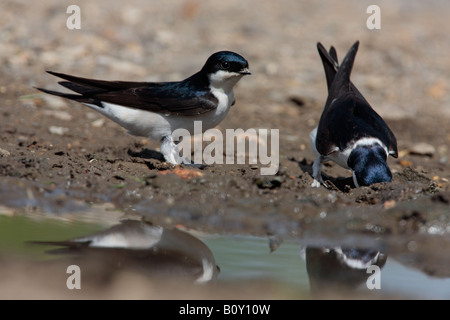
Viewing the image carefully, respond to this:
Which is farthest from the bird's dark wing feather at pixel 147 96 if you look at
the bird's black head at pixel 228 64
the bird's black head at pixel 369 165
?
the bird's black head at pixel 369 165

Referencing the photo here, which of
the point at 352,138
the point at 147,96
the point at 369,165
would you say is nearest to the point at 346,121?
the point at 352,138

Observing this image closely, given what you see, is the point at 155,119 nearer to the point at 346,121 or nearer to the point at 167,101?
the point at 167,101

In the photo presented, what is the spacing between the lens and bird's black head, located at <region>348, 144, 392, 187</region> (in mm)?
4973

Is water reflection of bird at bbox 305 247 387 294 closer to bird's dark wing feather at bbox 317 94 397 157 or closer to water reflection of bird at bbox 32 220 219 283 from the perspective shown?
water reflection of bird at bbox 32 220 219 283

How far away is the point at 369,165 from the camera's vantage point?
508 cm

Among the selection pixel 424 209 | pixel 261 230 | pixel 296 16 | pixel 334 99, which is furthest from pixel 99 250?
pixel 296 16

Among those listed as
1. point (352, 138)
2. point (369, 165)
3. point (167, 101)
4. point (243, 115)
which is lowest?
point (369, 165)

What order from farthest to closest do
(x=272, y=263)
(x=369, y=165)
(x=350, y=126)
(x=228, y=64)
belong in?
(x=228, y=64) → (x=350, y=126) → (x=369, y=165) → (x=272, y=263)

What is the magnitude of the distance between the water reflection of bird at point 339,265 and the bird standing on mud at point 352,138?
1.24m

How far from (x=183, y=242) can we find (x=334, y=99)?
305 centimetres

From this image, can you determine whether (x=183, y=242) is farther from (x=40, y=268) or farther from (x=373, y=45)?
(x=373, y=45)

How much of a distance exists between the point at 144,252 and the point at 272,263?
668 mm

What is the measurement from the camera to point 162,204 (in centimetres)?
442

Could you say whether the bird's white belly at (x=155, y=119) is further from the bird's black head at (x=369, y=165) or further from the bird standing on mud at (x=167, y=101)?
the bird's black head at (x=369, y=165)
